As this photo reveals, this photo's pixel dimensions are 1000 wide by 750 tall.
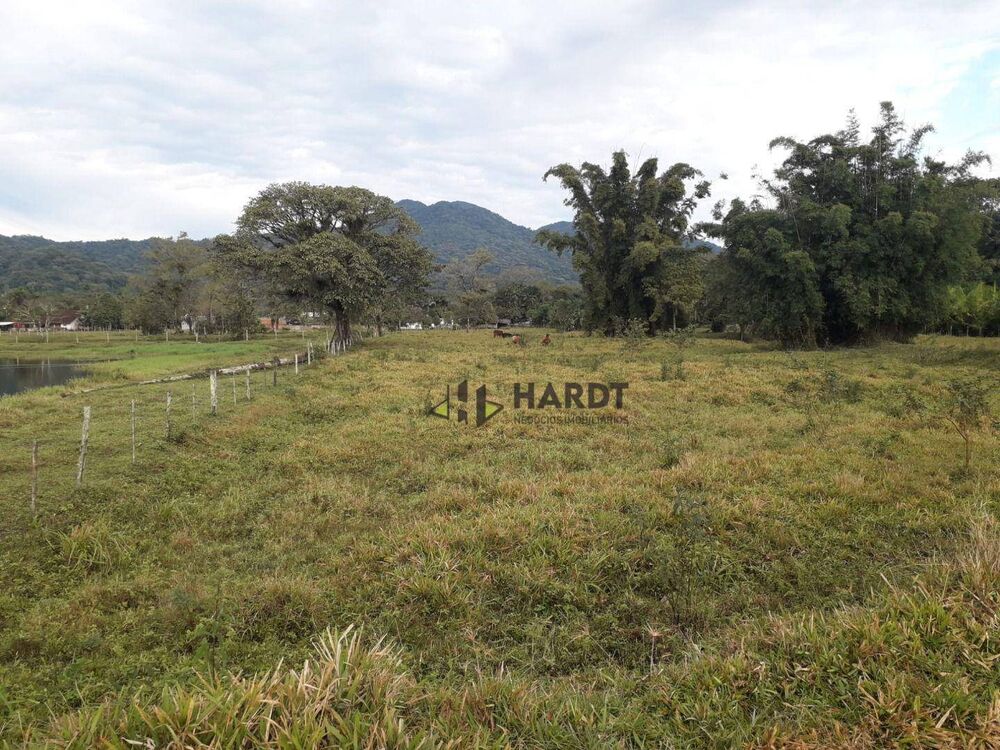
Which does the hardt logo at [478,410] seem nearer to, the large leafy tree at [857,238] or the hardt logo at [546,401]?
the hardt logo at [546,401]

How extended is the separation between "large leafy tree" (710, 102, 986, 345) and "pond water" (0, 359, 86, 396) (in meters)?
35.2

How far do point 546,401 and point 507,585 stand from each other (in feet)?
30.7

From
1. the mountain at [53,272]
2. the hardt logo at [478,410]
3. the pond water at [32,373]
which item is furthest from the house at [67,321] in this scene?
the hardt logo at [478,410]

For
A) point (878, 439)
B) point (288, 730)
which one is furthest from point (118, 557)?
point (878, 439)

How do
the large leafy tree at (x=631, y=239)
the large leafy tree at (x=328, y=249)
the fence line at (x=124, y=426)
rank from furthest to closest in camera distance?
1. the large leafy tree at (x=631, y=239)
2. the large leafy tree at (x=328, y=249)
3. the fence line at (x=124, y=426)

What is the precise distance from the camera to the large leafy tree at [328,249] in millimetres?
27328

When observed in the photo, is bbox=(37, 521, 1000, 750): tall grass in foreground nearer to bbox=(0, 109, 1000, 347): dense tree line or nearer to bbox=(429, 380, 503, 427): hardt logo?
bbox=(429, 380, 503, 427): hardt logo

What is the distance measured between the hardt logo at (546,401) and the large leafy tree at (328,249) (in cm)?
1560

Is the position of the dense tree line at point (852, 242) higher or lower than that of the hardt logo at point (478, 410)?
higher

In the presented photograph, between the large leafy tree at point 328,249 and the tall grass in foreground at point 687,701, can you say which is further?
the large leafy tree at point 328,249

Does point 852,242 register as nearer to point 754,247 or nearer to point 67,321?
point 754,247

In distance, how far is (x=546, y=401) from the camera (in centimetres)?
1438

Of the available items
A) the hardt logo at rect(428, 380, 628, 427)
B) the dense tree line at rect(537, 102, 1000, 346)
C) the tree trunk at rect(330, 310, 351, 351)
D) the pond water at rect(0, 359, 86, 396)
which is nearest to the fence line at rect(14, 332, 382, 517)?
the hardt logo at rect(428, 380, 628, 427)

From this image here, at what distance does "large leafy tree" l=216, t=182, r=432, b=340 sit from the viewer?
27.3 m
